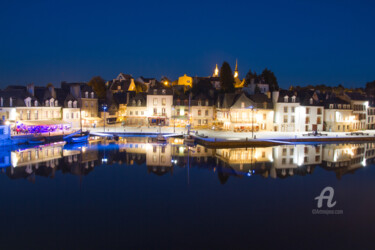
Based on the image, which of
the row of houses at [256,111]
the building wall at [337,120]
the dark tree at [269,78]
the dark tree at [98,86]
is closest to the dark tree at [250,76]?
the dark tree at [269,78]

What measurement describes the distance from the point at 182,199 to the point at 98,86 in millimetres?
57653

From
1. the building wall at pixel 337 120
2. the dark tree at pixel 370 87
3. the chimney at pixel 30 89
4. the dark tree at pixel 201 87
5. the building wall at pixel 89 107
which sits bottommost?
A: the building wall at pixel 337 120

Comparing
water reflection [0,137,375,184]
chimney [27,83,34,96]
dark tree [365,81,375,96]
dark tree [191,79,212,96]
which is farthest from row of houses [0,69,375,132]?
dark tree [365,81,375,96]

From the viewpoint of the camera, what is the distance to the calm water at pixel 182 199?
14.6 m

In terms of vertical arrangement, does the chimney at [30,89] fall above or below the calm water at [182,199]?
above

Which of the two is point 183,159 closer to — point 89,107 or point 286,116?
point 286,116

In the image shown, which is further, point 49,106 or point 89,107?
point 89,107

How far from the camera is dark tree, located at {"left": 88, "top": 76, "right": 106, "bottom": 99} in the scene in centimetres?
7135

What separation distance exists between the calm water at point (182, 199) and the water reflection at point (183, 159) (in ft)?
0.37

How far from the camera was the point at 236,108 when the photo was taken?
49.1 metres

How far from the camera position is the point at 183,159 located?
3112 cm

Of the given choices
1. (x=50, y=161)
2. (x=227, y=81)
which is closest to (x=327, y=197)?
(x=50, y=161)

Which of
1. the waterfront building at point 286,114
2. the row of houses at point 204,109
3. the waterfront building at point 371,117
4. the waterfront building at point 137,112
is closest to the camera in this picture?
the row of houses at point 204,109

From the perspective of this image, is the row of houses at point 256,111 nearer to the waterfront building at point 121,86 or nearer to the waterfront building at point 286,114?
the waterfront building at point 286,114
